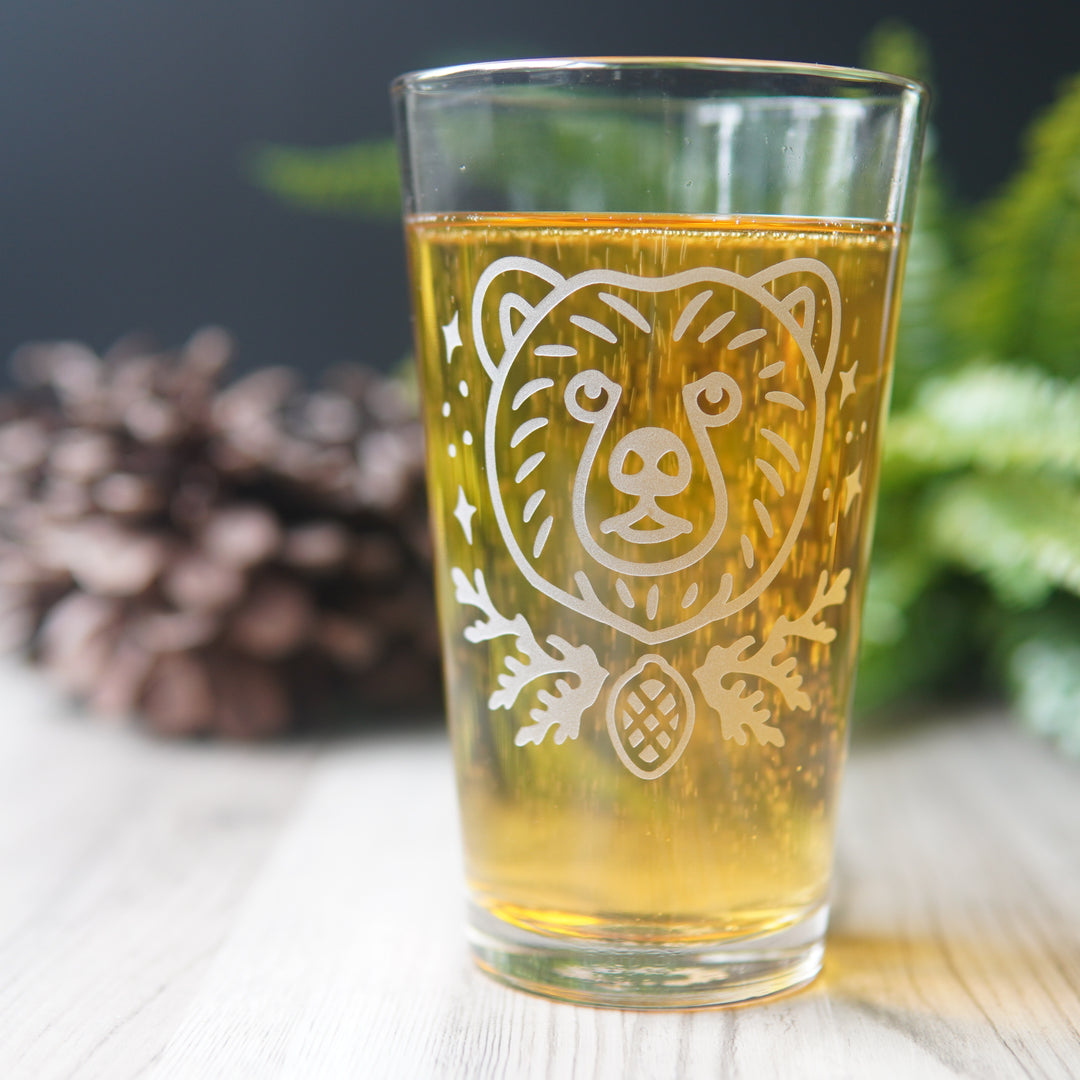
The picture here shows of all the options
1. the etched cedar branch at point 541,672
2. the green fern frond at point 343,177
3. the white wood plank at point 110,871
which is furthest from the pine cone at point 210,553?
the etched cedar branch at point 541,672

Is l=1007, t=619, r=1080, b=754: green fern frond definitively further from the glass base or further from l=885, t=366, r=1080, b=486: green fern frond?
the glass base

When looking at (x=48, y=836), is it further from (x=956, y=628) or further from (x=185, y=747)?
(x=956, y=628)

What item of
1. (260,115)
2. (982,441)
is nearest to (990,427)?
(982,441)

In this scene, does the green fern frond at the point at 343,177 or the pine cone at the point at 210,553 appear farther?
the green fern frond at the point at 343,177

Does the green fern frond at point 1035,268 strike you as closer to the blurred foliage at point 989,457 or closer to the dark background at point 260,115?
the blurred foliage at point 989,457

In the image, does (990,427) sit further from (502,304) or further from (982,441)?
(502,304)

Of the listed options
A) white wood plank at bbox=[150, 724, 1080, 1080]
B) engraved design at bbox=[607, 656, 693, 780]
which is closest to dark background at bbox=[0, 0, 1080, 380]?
white wood plank at bbox=[150, 724, 1080, 1080]

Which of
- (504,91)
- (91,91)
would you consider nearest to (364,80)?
(91,91)
